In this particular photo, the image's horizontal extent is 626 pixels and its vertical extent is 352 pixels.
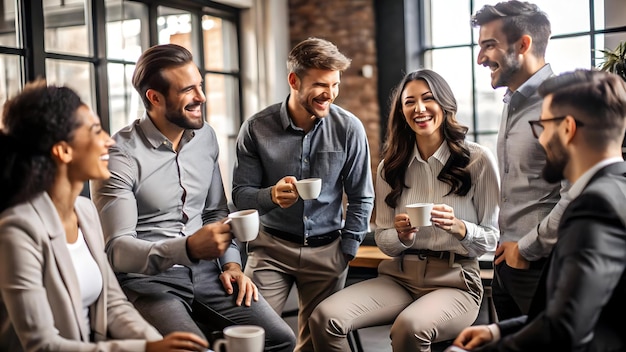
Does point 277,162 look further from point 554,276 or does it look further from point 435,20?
point 435,20

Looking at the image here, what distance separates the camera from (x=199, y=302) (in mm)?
2555

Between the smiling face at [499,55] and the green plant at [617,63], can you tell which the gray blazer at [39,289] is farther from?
the green plant at [617,63]

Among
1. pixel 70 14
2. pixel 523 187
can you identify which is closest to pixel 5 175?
pixel 523 187

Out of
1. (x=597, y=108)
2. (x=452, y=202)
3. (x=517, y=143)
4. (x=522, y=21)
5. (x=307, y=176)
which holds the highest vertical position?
(x=522, y=21)

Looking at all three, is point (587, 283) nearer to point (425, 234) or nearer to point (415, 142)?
point (425, 234)

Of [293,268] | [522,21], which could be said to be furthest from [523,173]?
[293,268]

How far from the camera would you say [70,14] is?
4.48m

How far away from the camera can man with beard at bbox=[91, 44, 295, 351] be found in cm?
238

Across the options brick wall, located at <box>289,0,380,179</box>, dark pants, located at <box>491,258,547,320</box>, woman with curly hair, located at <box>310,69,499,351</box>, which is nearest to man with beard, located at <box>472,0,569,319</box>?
dark pants, located at <box>491,258,547,320</box>

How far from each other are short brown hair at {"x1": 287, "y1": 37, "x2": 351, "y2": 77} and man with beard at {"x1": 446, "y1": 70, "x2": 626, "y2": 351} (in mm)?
1146

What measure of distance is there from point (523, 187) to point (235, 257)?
1.16m

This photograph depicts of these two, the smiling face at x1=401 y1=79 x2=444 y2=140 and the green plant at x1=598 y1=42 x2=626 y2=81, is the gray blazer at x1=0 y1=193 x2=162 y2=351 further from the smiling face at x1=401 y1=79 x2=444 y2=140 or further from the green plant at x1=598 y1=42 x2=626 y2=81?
the green plant at x1=598 y1=42 x2=626 y2=81

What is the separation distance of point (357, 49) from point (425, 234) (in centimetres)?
329

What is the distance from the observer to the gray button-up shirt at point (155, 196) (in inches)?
91.7
